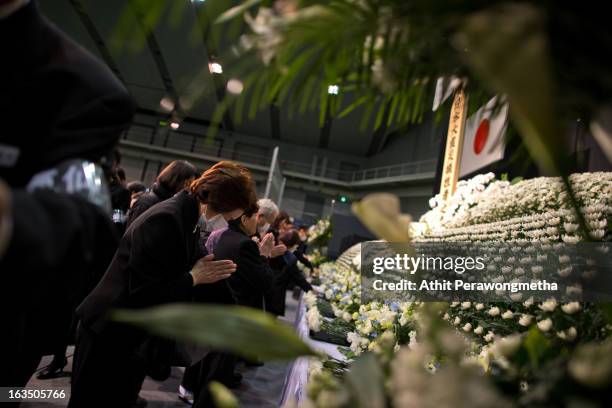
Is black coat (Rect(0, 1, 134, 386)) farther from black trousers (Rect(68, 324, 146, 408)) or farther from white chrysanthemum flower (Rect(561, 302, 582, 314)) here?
black trousers (Rect(68, 324, 146, 408))

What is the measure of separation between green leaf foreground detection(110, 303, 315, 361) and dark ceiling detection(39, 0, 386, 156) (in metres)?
7.81

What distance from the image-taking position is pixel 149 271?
164cm

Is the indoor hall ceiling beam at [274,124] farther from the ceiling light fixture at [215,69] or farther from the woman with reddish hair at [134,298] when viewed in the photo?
the ceiling light fixture at [215,69]

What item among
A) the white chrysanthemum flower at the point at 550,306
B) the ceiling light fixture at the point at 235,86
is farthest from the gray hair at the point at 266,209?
the ceiling light fixture at the point at 235,86

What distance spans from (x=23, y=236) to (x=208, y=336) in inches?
9.7

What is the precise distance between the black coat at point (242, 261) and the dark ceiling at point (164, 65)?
5.94 metres

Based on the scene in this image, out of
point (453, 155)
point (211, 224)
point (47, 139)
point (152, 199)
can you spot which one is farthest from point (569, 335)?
point (453, 155)

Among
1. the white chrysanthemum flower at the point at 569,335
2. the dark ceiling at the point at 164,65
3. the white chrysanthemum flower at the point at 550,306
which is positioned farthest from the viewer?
the dark ceiling at the point at 164,65

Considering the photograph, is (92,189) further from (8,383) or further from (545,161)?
(8,383)

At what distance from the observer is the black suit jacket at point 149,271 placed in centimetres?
163

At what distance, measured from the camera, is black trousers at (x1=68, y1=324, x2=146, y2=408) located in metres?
Answer: 1.63

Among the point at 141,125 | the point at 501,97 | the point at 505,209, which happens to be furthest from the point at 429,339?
the point at 141,125

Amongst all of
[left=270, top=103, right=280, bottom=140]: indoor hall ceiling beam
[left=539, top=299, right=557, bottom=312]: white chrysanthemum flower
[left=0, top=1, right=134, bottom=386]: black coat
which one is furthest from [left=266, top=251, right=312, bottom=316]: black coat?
[left=270, top=103, right=280, bottom=140]: indoor hall ceiling beam

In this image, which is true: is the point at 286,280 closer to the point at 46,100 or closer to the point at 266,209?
the point at 266,209
